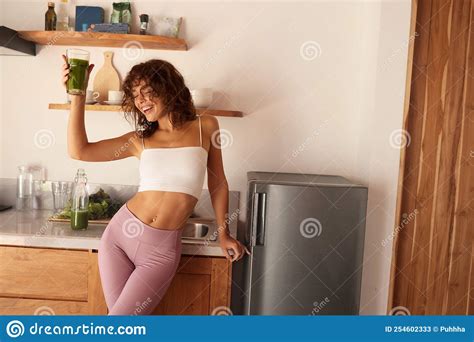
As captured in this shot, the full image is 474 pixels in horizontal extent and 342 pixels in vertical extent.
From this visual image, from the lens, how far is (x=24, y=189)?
2.79m

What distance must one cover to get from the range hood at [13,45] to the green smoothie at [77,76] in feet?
1.87

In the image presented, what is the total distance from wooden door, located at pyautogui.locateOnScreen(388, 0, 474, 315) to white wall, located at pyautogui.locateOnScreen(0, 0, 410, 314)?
0.78 ft

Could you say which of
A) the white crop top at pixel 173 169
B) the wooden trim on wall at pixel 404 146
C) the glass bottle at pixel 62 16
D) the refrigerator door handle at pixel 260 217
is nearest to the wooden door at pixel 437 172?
the wooden trim on wall at pixel 404 146

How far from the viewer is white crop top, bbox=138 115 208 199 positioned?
2.08 meters

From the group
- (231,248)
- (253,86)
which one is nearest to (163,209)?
(231,248)

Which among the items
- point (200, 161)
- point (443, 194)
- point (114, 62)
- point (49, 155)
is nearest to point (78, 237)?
point (200, 161)

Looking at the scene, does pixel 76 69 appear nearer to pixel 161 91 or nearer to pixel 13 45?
pixel 161 91

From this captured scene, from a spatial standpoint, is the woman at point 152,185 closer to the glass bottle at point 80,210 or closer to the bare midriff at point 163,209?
the bare midriff at point 163,209

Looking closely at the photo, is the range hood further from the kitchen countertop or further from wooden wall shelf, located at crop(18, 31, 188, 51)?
the kitchen countertop

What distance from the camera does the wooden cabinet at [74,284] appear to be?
2.23m

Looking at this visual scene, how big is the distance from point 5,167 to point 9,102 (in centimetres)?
34

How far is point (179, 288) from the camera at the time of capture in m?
2.25

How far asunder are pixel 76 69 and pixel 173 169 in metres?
0.52

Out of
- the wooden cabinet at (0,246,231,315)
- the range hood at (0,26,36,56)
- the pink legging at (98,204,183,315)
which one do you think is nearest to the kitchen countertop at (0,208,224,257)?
the wooden cabinet at (0,246,231,315)
